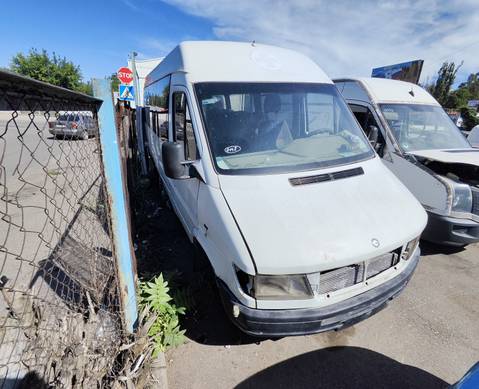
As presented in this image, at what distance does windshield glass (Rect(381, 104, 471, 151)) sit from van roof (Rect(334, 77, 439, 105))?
130 millimetres

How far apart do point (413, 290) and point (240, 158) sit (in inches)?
104

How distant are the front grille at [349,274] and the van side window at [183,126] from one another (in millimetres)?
1666

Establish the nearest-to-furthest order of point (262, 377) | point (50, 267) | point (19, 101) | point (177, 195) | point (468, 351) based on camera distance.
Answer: point (19, 101) < point (262, 377) < point (468, 351) < point (50, 267) < point (177, 195)

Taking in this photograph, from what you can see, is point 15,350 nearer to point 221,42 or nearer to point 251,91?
point 251,91

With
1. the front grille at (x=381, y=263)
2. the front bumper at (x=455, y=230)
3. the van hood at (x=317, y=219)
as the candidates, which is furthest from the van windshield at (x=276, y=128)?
the front bumper at (x=455, y=230)

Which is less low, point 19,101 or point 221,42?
point 221,42

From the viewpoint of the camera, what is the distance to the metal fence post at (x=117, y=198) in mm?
1889

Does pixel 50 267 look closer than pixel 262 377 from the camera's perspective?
No

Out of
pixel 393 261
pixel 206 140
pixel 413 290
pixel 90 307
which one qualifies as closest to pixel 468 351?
pixel 413 290

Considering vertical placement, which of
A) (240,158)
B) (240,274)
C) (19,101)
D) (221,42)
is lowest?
(240,274)

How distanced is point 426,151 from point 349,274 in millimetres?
3250

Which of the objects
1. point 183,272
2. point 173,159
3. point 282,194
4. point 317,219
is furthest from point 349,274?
point 183,272

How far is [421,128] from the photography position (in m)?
5.07

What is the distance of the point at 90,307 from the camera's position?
2117 millimetres
